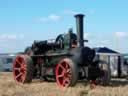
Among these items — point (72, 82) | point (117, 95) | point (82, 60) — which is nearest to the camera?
point (117, 95)

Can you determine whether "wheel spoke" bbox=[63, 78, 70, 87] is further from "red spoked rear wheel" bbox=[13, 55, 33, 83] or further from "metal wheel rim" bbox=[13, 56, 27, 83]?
"metal wheel rim" bbox=[13, 56, 27, 83]

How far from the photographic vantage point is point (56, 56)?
685 inches

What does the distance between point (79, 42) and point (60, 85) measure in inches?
74.2

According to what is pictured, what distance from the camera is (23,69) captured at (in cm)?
1834

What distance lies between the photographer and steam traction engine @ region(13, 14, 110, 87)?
52.4 feet

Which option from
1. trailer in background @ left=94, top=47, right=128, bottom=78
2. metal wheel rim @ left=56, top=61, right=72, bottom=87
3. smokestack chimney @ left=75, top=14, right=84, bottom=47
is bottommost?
trailer in background @ left=94, top=47, right=128, bottom=78

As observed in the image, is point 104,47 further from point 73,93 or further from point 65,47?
point 73,93

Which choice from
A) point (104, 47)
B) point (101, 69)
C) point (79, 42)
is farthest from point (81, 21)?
point (104, 47)

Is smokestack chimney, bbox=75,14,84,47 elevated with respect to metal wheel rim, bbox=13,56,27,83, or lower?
elevated

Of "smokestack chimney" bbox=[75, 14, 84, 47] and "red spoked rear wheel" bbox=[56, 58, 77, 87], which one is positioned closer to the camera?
"red spoked rear wheel" bbox=[56, 58, 77, 87]

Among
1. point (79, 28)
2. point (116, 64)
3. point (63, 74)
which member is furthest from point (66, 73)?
point (116, 64)

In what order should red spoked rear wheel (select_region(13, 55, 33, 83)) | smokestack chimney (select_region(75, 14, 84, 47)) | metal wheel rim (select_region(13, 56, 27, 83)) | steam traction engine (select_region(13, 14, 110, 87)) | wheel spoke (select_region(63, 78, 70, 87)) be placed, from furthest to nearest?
metal wheel rim (select_region(13, 56, 27, 83)), red spoked rear wheel (select_region(13, 55, 33, 83)), smokestack chimney (select_region(75, 14, 84, 47)), steam traction engine (select_region(13, 14, 110, 87)), wheel spoke (select_region(63, 78, 70, 87))

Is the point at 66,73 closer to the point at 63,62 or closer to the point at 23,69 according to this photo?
the point at 63,62

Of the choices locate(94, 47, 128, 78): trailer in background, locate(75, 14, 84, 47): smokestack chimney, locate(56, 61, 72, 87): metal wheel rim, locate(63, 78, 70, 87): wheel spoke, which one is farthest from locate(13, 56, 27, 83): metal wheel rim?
locate(94, 47, 128, 78): trailer in background
